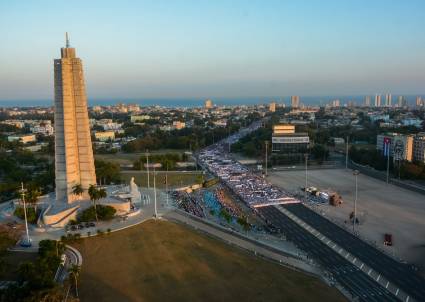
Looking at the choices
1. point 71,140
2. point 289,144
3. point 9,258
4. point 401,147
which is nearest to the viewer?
point 9,258

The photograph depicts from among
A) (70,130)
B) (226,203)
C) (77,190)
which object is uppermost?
(70,130)

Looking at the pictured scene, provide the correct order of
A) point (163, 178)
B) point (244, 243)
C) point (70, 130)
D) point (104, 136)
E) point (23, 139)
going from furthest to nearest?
1. point (104, 136)
2. point (23, 139)
3. point (163, 178)
4. point (70, 130)
5. point (244, 243)

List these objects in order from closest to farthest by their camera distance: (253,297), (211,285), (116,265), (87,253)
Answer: (253,297)
(211,285)
(116,265)
(87,253)

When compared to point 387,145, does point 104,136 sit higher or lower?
lower

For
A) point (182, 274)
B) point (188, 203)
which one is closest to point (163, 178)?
point (188, 203)

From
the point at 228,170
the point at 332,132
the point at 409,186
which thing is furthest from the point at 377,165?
the point at 332,132

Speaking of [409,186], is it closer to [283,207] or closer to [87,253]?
[283,207]

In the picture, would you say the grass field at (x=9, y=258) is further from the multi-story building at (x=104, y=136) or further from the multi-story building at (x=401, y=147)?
the multi-story building at (x=104, y=136)

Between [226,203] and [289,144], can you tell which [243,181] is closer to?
[226,203]
